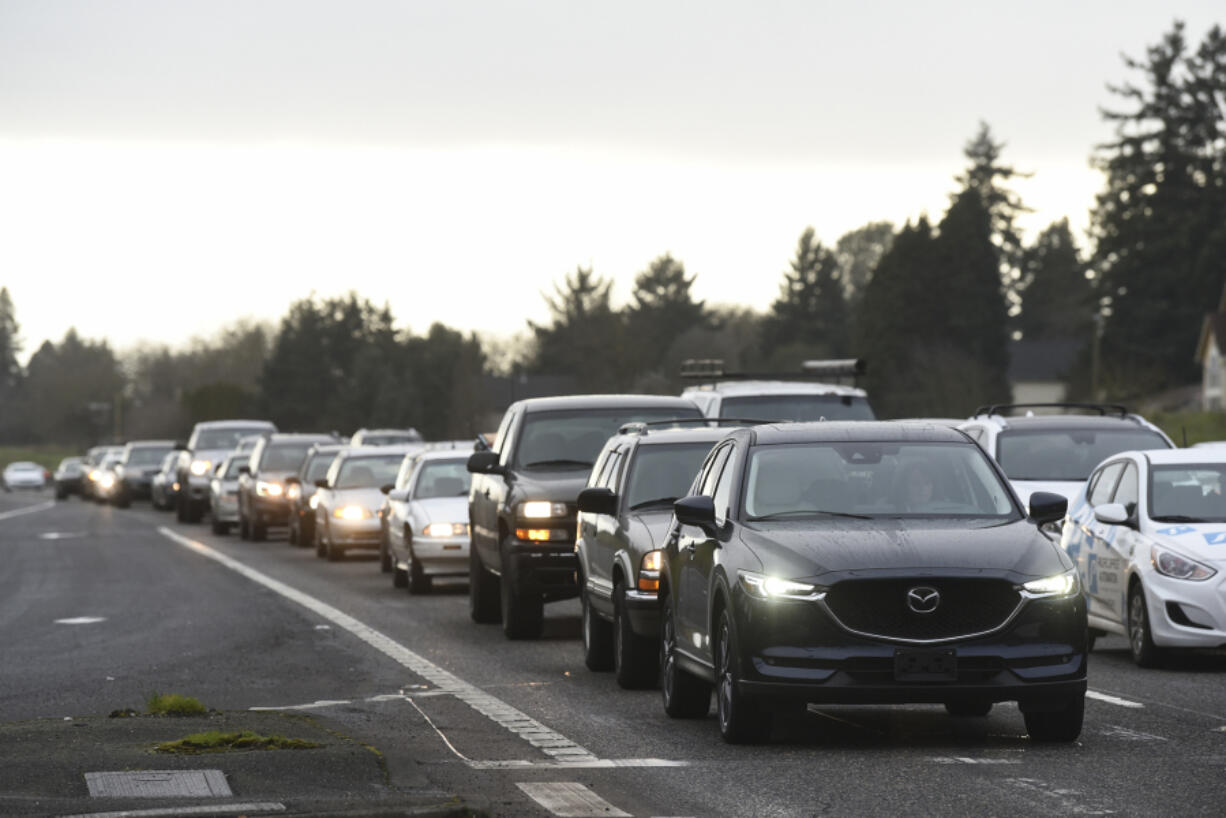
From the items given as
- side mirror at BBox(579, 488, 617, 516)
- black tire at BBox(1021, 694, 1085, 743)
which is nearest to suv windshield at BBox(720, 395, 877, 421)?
side mirror at BBox(579, 488, 617, 516)

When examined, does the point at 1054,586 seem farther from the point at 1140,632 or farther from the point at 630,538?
the point at 1140,632

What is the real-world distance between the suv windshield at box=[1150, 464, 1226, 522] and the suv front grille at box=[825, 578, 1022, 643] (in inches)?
230

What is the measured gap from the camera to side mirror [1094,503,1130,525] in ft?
Answer: 50.2

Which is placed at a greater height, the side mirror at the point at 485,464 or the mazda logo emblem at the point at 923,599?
the side mirror at the point at 485,464

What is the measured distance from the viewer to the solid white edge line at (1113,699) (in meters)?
12.3

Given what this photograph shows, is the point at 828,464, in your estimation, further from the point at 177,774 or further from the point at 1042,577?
the point at 177,774

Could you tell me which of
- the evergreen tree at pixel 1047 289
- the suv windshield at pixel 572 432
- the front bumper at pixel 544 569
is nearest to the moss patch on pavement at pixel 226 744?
the front bumper at pixel 544 569

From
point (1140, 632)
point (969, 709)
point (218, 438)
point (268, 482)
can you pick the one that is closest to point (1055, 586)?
point (969, 709)

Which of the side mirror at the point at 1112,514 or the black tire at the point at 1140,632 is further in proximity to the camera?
the side mirror at the point at 1112,514

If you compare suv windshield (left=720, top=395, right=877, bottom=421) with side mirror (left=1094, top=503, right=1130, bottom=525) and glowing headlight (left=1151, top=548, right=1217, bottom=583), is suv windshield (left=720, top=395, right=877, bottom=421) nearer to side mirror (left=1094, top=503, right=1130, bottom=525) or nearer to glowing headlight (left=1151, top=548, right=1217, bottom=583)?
side mirror (left=1094, top=503, right=1130, bottom=525)

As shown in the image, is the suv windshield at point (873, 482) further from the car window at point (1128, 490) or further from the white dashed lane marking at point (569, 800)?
the car window at point (1128, 490)

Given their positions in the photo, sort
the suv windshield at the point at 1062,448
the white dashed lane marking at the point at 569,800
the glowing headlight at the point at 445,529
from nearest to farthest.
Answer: the white dashed lane marking at the point at 569,800, the suv windshield at the point at 1062,448, the glowing headlight at the point at 445,529

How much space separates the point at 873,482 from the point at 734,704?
1.44 metres

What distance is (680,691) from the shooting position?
460 inches
